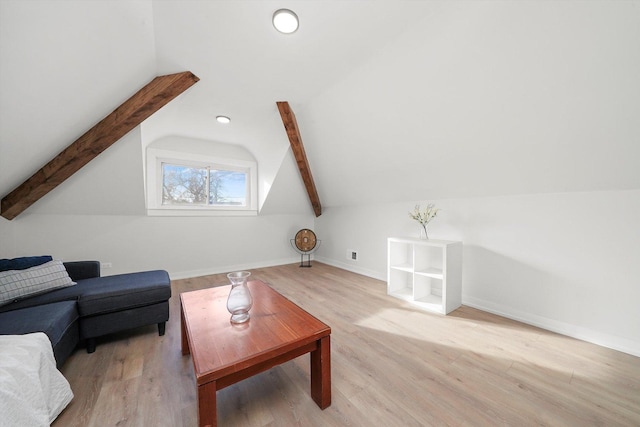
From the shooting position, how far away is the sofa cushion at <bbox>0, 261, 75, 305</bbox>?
1.74m

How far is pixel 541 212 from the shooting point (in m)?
2.30

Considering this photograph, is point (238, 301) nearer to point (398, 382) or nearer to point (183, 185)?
point (398, 382)

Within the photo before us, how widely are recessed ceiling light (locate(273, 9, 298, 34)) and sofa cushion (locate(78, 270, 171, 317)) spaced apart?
243 cm

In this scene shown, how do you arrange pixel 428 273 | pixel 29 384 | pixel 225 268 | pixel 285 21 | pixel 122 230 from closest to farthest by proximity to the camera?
pixel 29 384, pixel 285 21, pixel 428 273, pixel 122 230, pixel 225 268

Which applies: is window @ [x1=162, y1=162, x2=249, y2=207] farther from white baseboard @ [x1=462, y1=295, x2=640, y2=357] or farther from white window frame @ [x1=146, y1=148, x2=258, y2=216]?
white baseboard @ [x1=462, y1=295, x2=640, y2=357]

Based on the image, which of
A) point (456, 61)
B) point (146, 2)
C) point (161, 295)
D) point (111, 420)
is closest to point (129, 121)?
point (146, 2)

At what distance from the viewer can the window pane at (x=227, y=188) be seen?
443 cm

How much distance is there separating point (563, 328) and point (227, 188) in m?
5.01

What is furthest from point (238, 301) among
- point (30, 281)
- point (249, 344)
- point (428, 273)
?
point (428, 273)

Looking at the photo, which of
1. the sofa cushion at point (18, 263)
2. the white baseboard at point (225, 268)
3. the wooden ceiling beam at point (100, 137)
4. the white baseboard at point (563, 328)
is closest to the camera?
the white baseboard at point (563, 328)

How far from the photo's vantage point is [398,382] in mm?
1548

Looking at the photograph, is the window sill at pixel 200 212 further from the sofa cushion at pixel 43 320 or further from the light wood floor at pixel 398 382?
the sofa cushion at pixel 43 320

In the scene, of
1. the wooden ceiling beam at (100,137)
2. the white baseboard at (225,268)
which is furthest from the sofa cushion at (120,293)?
the white baseboard at (225,268)

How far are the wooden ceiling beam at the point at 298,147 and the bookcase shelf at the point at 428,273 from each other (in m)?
1.96
